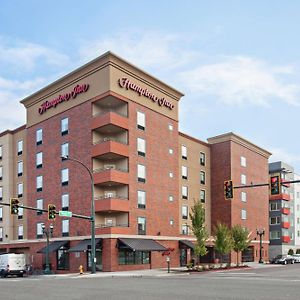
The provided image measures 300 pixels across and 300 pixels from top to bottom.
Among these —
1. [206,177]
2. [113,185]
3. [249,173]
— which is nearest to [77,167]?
[113,185]

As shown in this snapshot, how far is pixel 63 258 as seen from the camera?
173ft

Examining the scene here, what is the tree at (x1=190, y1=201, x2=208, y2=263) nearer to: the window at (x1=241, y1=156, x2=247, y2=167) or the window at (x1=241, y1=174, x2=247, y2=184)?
the window at (x1=241, y1=174, x2=247, y2=184)

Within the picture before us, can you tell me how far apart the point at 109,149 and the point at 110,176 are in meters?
2.77

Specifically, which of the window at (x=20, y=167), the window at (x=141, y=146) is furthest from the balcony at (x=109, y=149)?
the window at (x=20, y=167)

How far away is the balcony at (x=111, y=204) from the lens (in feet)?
155

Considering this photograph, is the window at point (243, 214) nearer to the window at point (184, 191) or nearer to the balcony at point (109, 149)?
the window at point (184, 191)

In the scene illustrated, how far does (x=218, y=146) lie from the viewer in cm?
6988

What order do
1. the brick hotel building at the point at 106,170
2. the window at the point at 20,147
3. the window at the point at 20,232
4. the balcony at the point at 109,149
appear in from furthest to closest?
the window at the point at 20,147
the window at the point at 20,232
the brick hotel building at the point at 106,170
the balcony at the point at 109,149

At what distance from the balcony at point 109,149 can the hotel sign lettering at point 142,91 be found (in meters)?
6.14

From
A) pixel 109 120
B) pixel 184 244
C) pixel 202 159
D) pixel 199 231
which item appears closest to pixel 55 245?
pixel 184 244

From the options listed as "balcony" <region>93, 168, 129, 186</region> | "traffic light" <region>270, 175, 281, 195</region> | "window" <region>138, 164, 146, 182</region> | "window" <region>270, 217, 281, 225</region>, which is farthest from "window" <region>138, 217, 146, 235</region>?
"window" <region>270, 217, 281, 225</region>

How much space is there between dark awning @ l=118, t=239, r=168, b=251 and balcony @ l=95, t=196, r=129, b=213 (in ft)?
10.6

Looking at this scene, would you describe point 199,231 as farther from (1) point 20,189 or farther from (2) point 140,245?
(1) point 20,189

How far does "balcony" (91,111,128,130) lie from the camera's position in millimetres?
48812
